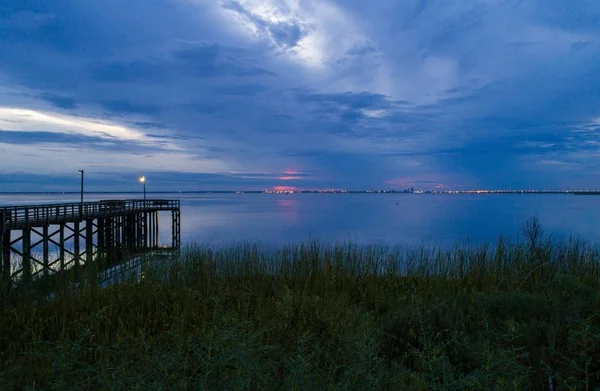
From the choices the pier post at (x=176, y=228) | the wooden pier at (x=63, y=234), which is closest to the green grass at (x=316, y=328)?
the wooden pier at (x=63, y=234)

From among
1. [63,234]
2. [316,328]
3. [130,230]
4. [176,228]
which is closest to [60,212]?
[63,234]

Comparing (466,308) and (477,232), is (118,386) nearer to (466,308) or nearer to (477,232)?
(466,308)

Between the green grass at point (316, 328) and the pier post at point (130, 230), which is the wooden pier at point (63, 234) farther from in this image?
the green grass at point (316, 328)

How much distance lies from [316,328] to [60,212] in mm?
27170

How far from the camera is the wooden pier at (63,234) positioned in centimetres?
1755

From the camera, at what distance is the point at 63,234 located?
2312cm

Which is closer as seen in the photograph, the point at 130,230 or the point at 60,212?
the point at 60,212

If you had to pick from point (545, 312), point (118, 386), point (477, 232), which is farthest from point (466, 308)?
point (477, 232)

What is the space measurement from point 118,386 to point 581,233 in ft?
153

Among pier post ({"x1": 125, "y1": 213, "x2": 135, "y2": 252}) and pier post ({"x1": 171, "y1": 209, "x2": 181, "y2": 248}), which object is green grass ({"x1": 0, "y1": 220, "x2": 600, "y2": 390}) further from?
pier post ({"x1": 171, "y1": 209, "x2": 181, "y2": 248})

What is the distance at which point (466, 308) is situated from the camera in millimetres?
6434

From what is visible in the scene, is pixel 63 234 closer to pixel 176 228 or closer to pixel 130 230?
pixel 130 230

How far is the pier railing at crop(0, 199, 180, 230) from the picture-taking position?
19.2m

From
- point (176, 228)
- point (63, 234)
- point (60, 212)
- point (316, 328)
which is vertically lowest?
point (176, 228)
